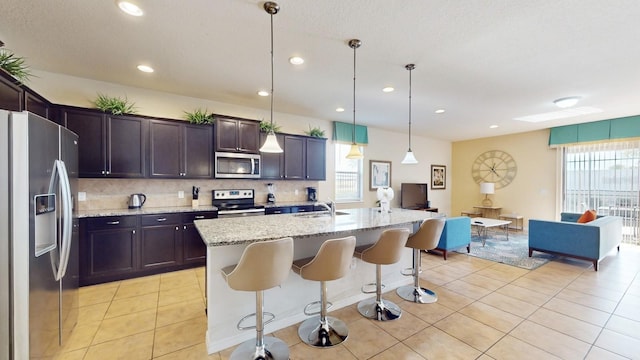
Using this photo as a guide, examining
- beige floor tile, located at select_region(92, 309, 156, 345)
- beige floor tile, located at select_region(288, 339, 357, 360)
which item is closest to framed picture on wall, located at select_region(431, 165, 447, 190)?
beige floor tile, located at select_region(288, 339, 357, 360)

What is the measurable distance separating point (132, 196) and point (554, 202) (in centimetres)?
895

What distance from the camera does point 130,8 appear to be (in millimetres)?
2029

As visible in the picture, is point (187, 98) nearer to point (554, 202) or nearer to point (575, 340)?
point (575, 340)

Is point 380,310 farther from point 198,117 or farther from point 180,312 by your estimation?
point 198,117

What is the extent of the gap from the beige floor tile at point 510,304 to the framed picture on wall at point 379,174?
3815mm

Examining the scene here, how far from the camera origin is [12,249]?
146 centimetres

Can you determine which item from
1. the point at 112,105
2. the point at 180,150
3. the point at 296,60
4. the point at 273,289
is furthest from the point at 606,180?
the point at 112,105

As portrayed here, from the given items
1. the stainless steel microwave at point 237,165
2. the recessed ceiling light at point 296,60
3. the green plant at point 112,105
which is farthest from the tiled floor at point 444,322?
the recessed ceiling light at point 296,60

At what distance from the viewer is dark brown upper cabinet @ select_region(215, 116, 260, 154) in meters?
4.16

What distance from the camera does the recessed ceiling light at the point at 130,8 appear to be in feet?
6.47

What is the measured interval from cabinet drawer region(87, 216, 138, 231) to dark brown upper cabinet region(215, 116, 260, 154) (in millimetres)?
1523

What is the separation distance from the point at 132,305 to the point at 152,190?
1.79m

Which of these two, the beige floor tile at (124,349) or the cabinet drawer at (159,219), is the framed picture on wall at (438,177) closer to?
the cabinet drawer at (159,219)

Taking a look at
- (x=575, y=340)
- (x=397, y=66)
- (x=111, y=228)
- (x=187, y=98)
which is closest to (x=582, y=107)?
(x=397, y=66)
